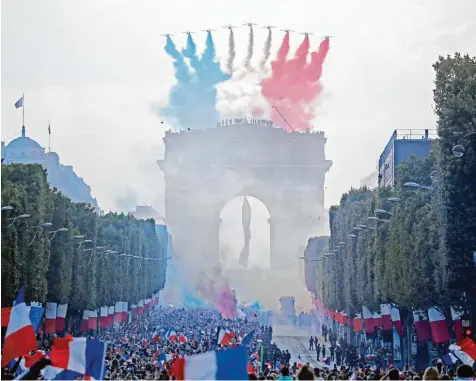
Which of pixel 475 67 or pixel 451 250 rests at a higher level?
pixel 475 67

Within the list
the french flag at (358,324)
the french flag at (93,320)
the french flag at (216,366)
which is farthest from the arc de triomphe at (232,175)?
the french flag at (216,366)

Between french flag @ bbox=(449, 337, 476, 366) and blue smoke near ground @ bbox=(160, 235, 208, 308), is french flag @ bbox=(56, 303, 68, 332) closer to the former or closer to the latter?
french flag @ bbox=(449, 337, 476, 366)

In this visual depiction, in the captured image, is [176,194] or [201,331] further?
[176,194]

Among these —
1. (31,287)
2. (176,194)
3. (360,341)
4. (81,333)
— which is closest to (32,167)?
(31,287)

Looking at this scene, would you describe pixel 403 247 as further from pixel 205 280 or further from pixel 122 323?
pixel 205 280

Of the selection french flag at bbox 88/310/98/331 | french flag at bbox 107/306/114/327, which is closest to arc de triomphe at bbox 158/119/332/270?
french flag at bbox 107/306/114/327

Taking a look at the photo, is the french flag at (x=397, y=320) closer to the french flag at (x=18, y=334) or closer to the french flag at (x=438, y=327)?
the french flag at (x=438, y=327)

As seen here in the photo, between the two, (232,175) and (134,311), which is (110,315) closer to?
(134,311)
